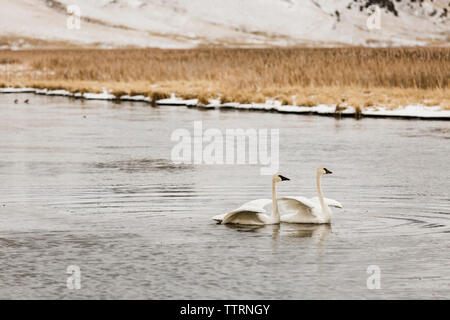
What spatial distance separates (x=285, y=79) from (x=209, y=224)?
3127 cm

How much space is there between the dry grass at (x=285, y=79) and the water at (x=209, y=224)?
11.5 metres

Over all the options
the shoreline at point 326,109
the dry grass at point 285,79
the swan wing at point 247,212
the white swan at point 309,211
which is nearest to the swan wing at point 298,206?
the white swan at point 309,211

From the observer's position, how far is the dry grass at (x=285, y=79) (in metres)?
37.9

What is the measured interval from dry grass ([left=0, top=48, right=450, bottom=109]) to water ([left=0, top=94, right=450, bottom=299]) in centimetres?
1147

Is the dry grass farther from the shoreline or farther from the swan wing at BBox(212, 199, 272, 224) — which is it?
the swan wing at BBox(212, 199, 272, 224)

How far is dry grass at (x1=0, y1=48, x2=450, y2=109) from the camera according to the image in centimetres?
3794

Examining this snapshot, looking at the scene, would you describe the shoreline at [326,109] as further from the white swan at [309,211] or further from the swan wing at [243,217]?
the swan wing at [243,217]

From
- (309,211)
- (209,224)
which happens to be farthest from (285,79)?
(209,224)

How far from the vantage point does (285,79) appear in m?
44.5

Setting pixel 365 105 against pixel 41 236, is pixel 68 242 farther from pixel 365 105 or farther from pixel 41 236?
pixel 365 105

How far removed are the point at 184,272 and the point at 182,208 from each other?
4.30 meters

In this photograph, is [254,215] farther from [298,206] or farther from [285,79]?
[285,79]

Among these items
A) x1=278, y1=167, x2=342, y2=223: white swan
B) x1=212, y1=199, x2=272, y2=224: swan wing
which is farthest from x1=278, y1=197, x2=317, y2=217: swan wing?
x1=212, y1=199, x2=272, y2=224: swan wing

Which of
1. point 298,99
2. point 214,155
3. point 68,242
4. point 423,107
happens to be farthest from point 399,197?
point 298,99
